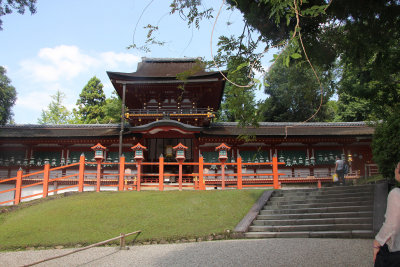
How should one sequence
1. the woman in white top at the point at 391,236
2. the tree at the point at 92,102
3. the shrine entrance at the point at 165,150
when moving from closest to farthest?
the woman in white top at the point at 391,236, the shrine entrance at the point at 165,150, the tree at the point at 92,102

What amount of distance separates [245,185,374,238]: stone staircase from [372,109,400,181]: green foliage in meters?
1.10

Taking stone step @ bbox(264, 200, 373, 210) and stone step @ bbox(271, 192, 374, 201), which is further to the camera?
stone step @ bbox(271, 192, 374, 201)

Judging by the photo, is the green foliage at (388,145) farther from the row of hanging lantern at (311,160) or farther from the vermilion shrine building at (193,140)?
the row of hanging lantern at (311,160)

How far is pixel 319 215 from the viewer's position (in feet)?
29.2

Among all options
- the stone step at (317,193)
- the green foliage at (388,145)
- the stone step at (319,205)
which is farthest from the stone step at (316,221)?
the green foliage at (388,145)

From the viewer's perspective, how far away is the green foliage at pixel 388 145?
9.88 m

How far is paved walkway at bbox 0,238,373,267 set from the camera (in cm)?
563

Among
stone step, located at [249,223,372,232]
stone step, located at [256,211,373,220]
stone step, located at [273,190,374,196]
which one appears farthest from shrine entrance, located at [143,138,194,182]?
stone step, located at [249,223,372,232]

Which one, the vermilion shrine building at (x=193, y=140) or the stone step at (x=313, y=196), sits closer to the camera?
the stone step at (x=313, y=196)

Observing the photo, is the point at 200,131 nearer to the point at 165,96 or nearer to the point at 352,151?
the point at 165,96

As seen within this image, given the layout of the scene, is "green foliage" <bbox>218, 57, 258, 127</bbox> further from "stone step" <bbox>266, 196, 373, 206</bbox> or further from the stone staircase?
"stone step" <bbox>266, 196, 373, 206</bbox>

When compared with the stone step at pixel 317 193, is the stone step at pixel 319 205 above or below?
below

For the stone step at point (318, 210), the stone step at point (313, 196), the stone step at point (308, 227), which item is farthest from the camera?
the stone step at point (313, 196)

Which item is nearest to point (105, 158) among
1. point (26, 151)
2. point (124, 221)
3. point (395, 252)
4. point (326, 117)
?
point (26, 151)
